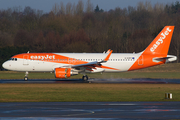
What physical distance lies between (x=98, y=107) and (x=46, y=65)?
23.3m

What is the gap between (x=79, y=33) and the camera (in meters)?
96.1

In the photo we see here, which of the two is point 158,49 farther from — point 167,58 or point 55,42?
point 55,42

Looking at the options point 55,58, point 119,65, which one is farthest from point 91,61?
point 55,58

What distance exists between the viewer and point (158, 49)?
4231 cm

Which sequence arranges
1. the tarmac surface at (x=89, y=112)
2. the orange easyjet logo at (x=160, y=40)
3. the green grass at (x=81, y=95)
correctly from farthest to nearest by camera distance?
the orange easyjet logo at (x=160, y=40)
the green grass at (x=81, y=95)
the tarmac surface at (x=89, y=112)

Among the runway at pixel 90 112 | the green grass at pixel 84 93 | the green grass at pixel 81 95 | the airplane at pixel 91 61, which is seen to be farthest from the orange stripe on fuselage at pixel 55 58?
the runway at pixel 90 112

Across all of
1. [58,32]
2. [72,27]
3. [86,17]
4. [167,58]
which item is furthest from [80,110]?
[86,17]

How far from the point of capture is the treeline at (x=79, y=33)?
279ft

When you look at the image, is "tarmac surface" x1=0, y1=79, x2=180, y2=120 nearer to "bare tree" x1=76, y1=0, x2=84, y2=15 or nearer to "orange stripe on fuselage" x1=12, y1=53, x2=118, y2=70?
"orange stripe on fuselage" x1=12, y1=53, x2=118, y2=70

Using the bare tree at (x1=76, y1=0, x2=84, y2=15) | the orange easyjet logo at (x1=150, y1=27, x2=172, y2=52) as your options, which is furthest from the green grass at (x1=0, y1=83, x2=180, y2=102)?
the bare tree at (x1=76, y1=0, x2=84, y2=15)

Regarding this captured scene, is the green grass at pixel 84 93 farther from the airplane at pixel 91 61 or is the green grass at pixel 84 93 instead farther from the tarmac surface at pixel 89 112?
the airplane at pixel 91 61

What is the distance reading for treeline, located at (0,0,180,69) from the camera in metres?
85.0

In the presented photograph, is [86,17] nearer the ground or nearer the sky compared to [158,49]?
nearer the sky

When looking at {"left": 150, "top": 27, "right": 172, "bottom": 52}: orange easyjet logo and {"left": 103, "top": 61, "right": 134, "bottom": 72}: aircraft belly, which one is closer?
{"left": 103, "top": 61, "right": 134, "bottom": 72}: aircraft belly
